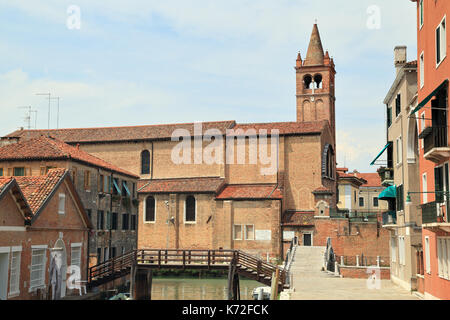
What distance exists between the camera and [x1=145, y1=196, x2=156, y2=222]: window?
174 ft

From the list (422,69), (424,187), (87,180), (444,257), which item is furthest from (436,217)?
(87,180)

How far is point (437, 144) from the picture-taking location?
59.4ft

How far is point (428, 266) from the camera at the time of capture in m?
21.3

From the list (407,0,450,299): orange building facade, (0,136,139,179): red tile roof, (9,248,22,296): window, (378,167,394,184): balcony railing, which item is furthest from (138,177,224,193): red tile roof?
(407,0,450,299): orange building facade

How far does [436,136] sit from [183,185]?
3699 cm

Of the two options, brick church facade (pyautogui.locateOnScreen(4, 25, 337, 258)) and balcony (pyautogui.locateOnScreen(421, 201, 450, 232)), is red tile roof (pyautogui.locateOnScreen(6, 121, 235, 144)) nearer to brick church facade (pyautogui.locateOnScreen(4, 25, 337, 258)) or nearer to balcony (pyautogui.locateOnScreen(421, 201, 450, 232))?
brick church facade (pyautogui.locateOnScreen(4, 25, 337, 258))

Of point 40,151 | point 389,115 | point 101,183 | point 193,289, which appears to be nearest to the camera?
point 389,115

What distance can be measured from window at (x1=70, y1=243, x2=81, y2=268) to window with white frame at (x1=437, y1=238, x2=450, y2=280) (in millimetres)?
16246

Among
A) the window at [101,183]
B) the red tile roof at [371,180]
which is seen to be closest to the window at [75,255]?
the window at [101,183]

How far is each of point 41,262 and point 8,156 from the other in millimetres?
13028

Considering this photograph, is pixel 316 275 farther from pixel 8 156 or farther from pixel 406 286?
pixel 8 156

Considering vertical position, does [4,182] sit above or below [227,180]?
below

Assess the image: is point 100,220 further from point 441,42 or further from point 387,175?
point 441,42
